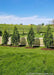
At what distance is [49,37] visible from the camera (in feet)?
61.1

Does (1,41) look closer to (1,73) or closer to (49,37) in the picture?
(49,37)

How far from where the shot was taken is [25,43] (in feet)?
73.0

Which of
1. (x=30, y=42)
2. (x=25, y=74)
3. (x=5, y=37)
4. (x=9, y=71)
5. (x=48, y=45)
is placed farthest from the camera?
(x=5, y=37)

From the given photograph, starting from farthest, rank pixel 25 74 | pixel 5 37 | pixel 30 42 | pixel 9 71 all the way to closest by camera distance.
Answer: pixel 5 37
pixel 30 42
pixel 9 71
pixel 25 74

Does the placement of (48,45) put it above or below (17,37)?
below

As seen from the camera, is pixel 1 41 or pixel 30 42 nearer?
pixel 30 42

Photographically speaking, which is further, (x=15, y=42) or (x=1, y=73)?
(x=15, y=42)

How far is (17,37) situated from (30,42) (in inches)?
133

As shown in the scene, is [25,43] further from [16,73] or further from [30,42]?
[16,73]

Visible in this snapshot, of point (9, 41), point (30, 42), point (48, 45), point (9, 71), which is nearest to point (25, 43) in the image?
point (30, 42)

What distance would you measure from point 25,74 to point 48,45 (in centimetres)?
1189

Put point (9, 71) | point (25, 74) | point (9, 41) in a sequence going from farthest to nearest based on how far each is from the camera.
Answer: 1. point (9, 41)
2. point (9, 71)
3. point (25, 74)

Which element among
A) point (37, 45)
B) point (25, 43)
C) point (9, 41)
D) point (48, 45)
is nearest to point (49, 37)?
point (48, 45)

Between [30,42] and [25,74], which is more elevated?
[30,42]
